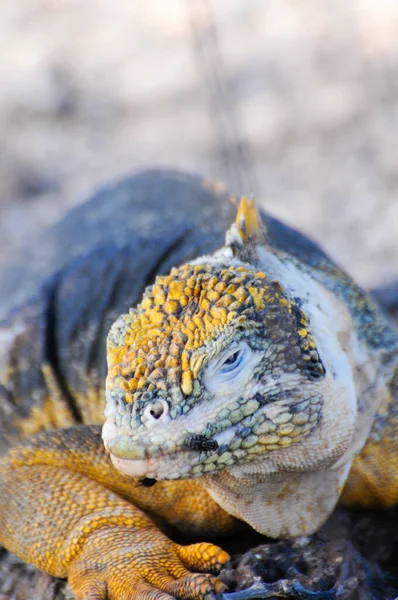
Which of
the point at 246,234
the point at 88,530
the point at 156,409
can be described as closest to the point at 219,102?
the point at 246,234

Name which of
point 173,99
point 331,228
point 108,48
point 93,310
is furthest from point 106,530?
point 108,48

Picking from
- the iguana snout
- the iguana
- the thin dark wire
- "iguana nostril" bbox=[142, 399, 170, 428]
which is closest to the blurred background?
the thin dark wire

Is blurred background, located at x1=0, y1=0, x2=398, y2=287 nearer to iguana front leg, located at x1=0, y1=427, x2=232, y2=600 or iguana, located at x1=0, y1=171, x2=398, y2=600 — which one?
iguana, located at x1=0, y1=171, x2=398, y2=600

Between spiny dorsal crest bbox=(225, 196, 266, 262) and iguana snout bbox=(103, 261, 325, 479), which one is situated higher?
spiny dorsal crest bbox=(225, 196, 266, 262)

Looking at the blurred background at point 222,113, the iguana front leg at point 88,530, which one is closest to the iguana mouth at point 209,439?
the iguana front leg at point 88,530

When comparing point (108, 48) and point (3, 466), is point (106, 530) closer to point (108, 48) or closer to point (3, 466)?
point (3, 466)

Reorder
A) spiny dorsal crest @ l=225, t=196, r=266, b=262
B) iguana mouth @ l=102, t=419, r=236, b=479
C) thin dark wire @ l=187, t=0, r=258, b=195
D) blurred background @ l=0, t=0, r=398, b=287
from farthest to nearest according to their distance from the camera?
blurred background @ l=0, t=0, r=398, b=287
thin dark wire @ l=187, t=0, r=258, b=195
spiny dorsal crest @ l=225, t=196, r=266, b=262
iguana mouth @ l=102, t=419, r=236, b=479

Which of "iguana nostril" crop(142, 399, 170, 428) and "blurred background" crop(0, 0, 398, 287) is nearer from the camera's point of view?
"iguana nostril" crop(142, 399, 170, 428)
